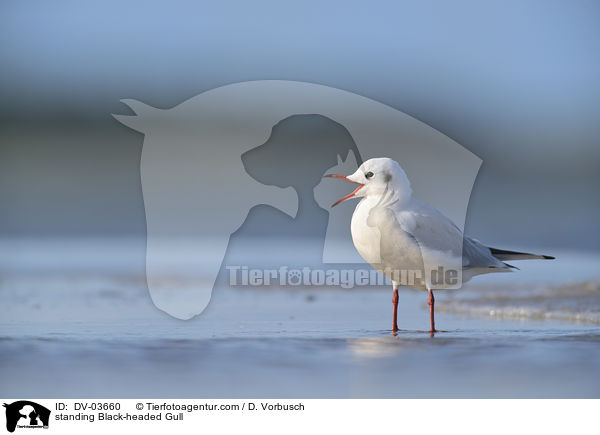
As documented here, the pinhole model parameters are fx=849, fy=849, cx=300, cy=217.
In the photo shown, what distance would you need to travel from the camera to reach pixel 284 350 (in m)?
4.45

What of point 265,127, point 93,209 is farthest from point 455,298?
point 265,127

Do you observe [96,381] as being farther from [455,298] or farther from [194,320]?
[455,298]

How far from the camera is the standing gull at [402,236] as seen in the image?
17.5 feet

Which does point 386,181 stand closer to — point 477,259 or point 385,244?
point 385,244

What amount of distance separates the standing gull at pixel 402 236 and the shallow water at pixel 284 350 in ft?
1.22

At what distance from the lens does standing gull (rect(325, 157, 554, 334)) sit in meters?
5.35
